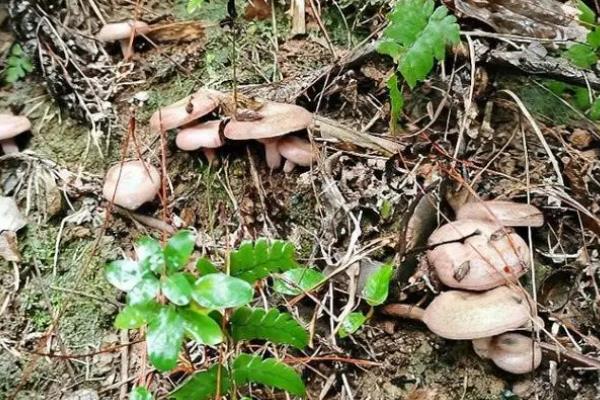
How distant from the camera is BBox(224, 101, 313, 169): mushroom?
128 inches

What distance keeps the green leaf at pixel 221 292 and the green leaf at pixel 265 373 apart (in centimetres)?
32

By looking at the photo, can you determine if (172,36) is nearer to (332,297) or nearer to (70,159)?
(70,159)

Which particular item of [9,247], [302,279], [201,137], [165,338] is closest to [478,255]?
[302,279]

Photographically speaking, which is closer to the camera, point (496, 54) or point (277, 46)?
point (496, 54)

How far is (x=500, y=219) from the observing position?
3.01 meters

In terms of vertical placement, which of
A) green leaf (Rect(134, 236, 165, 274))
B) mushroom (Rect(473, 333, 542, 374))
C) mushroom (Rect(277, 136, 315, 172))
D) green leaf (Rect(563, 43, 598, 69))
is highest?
green leaf (Rect(563, 43, 598, 69))

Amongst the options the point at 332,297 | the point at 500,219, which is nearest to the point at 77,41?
the point at 332,297

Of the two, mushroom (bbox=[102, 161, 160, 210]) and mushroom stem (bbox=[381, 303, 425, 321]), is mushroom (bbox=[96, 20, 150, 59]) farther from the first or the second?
mushroom stem (bbox=[381, 303, 425, 321])

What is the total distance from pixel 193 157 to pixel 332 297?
3.74 feet

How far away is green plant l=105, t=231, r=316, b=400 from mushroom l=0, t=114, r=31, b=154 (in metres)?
1.74

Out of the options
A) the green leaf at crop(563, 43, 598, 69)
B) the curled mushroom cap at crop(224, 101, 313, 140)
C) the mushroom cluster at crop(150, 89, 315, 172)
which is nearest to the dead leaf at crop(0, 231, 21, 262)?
the mushroom cluster at crop(150, 89, 315, 172)

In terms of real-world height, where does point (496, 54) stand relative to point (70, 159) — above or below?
above

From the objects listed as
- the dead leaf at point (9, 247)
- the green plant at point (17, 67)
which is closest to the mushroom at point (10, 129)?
the green plant at point (17, 67)

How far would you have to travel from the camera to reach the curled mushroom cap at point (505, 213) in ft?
9.91
